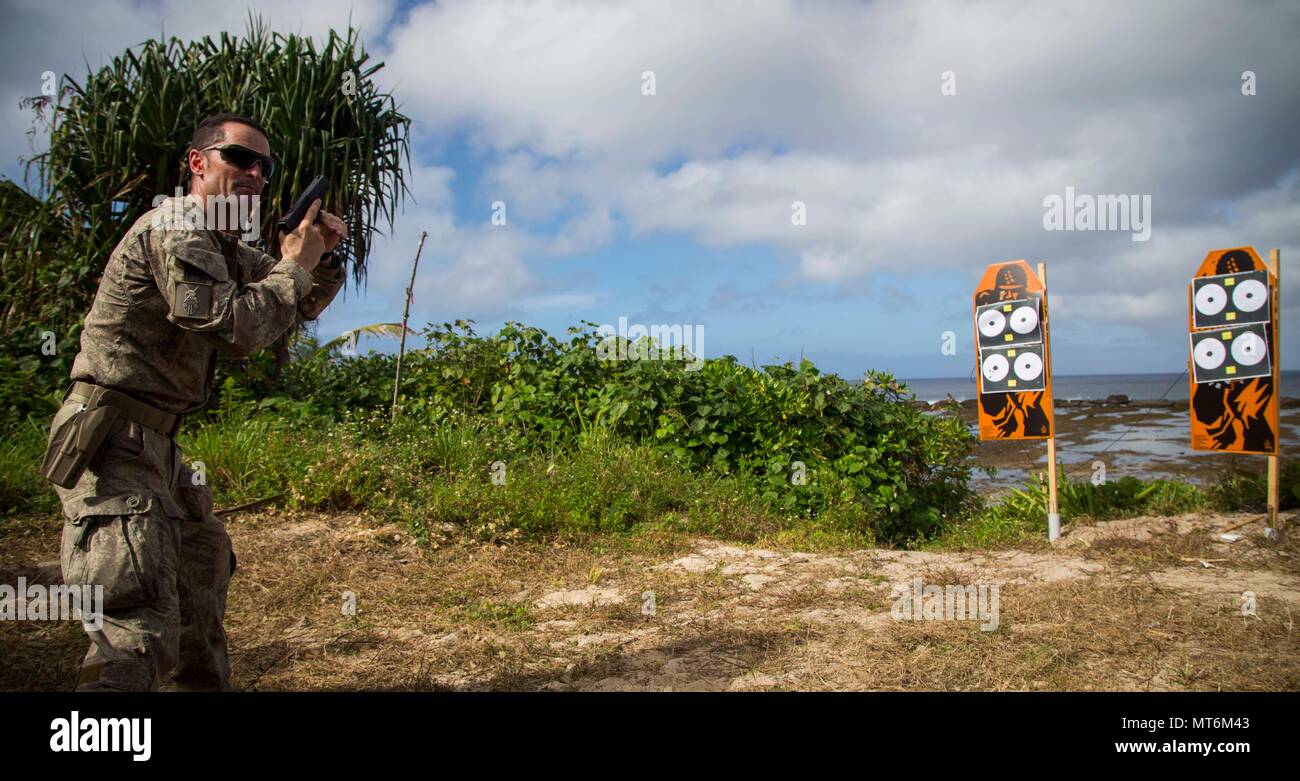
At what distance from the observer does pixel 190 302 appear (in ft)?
7.34

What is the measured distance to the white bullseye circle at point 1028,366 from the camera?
6.07 meters

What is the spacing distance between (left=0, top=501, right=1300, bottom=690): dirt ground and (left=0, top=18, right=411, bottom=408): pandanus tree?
3346mm

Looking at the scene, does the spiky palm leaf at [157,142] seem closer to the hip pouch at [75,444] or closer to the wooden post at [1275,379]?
the hip pouch at [75,444]

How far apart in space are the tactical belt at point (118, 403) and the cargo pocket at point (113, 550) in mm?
263

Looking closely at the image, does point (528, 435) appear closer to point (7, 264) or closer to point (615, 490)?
point (615, 490)

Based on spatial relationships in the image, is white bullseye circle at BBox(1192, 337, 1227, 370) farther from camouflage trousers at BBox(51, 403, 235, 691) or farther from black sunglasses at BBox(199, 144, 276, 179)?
camouflage trousers at BBox(51, 403, 235, 691)

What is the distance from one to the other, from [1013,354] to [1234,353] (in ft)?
4.96

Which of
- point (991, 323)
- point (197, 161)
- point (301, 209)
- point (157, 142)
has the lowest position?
point (991, 323)

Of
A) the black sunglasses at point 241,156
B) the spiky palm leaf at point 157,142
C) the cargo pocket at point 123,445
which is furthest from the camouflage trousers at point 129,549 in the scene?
the spiky palm leaf at point 157,142

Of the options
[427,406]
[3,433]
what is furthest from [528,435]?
[3,433]

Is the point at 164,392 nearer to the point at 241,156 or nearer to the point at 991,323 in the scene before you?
the point at 241,156

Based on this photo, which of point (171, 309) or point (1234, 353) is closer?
point (171, 309)

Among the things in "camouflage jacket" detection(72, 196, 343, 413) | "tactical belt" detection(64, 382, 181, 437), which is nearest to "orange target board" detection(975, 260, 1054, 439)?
"camouflage jacket" detection(72, 196, 343, 413)

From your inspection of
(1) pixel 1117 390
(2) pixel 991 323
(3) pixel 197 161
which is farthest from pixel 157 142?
(1) pixel 1117 390
